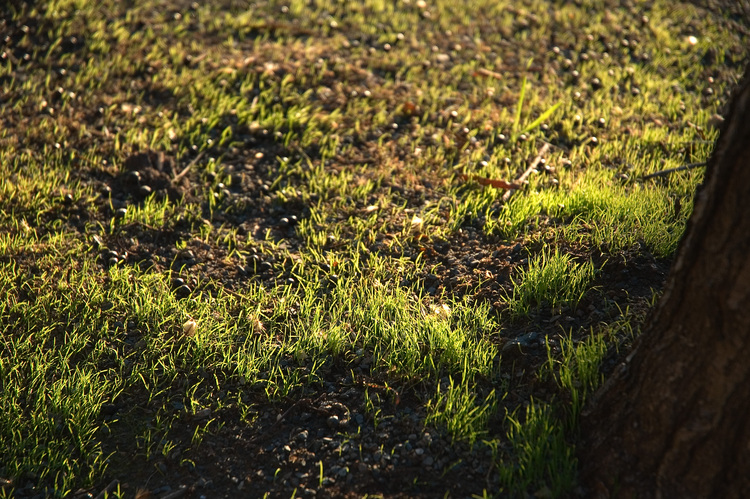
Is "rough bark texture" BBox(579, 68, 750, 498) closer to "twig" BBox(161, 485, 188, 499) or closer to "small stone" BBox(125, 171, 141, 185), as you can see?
"twig" BBox(161, 485, 188, 499)

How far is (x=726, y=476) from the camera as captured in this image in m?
1.85

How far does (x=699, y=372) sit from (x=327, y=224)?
2.16 metres

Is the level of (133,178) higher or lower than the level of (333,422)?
higher

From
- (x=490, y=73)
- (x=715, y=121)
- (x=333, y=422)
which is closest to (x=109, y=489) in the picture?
(x=333, y=422)

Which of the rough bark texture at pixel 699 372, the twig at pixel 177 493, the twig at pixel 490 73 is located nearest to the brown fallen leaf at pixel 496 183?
the twig at pixel 490 73

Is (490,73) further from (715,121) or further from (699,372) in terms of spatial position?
(699,372)

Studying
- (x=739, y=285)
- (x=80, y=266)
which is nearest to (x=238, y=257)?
(x=80, y=266)

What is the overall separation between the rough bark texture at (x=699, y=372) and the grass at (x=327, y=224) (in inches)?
8.1

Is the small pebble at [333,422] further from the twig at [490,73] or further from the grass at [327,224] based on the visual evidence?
the twig at [490,73]

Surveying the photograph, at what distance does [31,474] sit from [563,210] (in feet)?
8.71

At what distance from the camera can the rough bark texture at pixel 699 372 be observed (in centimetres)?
174

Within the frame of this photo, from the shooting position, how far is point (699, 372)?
186cm

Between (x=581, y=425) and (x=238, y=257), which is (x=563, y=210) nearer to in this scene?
(x=581, y=425)

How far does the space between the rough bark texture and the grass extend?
0.21 m
